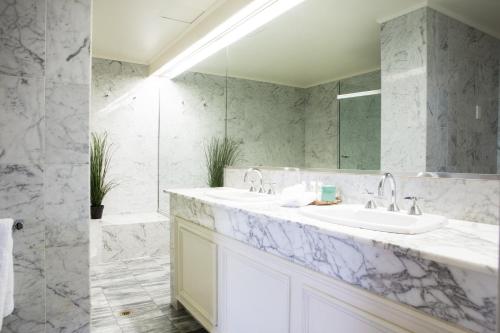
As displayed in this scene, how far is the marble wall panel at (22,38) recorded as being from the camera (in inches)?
59.2

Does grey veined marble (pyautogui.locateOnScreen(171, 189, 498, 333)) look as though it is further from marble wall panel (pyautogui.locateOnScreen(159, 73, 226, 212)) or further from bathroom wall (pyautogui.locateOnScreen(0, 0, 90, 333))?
marble wall panel (pyautogui.locateOnScreen(159, 73, 226, 212))

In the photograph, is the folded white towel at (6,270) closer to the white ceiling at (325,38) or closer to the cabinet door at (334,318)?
the cabinet door at (334,318)

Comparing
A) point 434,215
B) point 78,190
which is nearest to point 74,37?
point 78,190

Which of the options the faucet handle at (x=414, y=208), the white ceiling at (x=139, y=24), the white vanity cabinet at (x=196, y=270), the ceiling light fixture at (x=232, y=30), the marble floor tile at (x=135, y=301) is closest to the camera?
the faucet handle at (x=414, y=208)

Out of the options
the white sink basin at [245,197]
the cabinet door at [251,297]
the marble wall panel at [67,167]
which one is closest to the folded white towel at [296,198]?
the white sink basin at [245,197]

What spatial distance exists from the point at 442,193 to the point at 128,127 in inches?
141

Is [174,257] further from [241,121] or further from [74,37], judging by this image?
[74,37]

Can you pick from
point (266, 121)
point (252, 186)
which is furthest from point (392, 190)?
point (266, 121)

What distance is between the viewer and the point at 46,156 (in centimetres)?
160

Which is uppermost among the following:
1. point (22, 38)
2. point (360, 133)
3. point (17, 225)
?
point (22, 38)

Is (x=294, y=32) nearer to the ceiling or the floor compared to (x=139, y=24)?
nearer to the floor

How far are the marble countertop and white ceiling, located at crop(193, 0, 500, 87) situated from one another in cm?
71

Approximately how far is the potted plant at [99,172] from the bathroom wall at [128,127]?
0.22 feet

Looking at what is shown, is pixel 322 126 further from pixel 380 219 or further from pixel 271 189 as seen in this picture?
pixel 380 219
